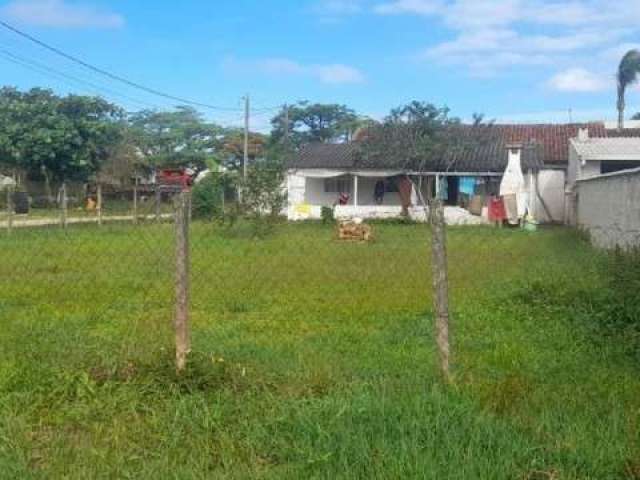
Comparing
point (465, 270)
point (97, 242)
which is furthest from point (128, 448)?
point (97, 242)

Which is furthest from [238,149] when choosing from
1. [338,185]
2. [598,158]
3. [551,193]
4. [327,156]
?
[598,158]

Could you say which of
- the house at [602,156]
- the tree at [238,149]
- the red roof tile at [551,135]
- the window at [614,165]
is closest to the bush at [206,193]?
the house at [602,156]

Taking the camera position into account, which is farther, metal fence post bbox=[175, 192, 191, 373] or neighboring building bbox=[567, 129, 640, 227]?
neighboring building bbox=[567, 129, 640, 227]

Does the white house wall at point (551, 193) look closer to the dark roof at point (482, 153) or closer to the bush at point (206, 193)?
the dark roof at point (482, 153)

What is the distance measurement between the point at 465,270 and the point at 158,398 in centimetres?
868

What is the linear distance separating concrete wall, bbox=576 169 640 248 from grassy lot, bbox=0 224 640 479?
422cm

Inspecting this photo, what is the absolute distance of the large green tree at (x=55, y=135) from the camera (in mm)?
40906

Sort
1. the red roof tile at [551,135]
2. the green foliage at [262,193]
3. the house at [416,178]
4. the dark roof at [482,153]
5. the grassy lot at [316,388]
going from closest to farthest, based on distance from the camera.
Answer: the grassy lot at [316,388] → the green foliage at [262,193] → the house at [416,178] → the dark roof at [482,153] → the red roof tile at [551,135]

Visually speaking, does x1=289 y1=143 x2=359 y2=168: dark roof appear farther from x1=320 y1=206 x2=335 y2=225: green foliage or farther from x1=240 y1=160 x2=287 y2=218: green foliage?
x1=240 y1=160 x2=287 y2=218: green foliage

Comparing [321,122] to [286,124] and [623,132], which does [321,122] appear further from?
[623,132]

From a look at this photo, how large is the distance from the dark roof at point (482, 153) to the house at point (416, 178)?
0.04 m

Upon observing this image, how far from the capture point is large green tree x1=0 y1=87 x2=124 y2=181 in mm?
40906

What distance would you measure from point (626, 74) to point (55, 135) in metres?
31.2

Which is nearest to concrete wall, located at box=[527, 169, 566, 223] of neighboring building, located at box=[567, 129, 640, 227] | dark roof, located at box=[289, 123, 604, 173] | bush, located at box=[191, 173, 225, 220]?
dark roof, located at box=[289, 123, 604, 173]
